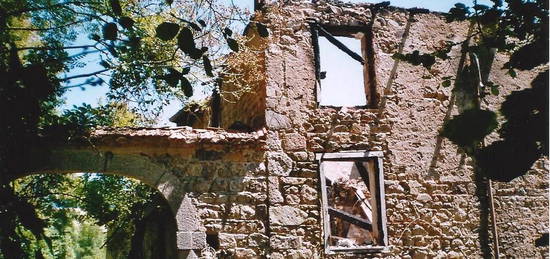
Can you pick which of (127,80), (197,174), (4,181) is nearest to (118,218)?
(197,174)

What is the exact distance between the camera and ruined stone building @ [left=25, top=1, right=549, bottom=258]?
5477 millimetres

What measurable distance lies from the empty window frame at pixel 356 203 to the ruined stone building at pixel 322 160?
3 cm

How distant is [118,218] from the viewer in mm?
7492

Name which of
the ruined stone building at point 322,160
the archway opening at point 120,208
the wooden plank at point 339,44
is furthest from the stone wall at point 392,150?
the archway opening at point 120,208

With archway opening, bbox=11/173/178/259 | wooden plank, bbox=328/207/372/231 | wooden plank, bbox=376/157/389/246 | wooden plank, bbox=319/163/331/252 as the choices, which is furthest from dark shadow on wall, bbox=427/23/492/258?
archway opening, bbox=11/173/178/259

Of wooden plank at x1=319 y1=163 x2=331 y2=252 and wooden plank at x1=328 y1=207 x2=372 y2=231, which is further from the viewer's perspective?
wooden plank at x1=328 y1=207 x2=372 y2=231

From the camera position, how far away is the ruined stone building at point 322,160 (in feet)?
18.0

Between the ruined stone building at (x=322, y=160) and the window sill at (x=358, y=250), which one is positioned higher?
the ruined stone building at (x=322, y=160)

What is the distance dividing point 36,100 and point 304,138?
4536 mm

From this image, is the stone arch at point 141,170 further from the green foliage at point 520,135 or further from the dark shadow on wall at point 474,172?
the green foliage at point 520,135

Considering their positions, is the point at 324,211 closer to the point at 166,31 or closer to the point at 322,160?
the point at 322,160

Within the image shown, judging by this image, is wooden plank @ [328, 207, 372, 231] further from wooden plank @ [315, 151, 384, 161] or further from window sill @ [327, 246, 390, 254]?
wooden plank @ [315, 151, 384, 161]

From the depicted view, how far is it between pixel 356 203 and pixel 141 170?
6178 mm

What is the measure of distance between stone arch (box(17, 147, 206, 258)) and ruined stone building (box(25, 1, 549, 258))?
0.01 meters
